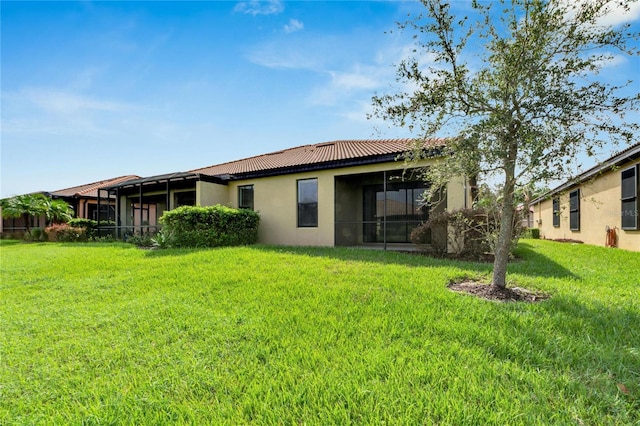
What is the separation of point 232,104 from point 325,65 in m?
3.03

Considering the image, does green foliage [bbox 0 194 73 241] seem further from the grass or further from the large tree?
the large tree

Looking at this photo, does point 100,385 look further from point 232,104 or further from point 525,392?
point 232,104

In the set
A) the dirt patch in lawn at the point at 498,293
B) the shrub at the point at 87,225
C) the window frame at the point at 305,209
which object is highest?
the window frame at the point at 305,209

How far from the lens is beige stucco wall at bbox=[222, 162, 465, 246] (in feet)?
36.1

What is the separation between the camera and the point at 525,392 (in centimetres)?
221

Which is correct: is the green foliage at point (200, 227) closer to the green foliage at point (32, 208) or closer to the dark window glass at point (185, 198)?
the dark window glass at point (185, 198)

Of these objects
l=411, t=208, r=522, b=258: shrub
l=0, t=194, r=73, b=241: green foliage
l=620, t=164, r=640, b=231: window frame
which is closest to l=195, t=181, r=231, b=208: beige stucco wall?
l=411, t=208, r=522, b=258: shrub

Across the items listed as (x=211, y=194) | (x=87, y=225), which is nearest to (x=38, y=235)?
(x=87, y=225)

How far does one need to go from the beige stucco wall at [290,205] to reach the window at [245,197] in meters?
0.18

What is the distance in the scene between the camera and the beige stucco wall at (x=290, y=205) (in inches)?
433

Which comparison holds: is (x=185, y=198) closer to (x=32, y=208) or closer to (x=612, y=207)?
(x=32, y=208)

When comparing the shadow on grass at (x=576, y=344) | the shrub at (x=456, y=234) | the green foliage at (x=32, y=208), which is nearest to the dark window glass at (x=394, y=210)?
the shrub at (x=456, y=234)

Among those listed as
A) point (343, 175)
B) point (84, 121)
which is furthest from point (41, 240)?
point (343, 175)

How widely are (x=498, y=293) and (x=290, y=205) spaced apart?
8474 mm
